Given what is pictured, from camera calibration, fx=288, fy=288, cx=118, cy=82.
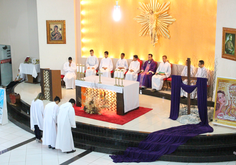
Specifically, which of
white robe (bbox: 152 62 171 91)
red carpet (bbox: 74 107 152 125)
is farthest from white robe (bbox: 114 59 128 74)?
red carpet (bbox: 74 107 152 125)

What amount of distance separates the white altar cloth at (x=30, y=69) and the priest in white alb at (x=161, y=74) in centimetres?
546

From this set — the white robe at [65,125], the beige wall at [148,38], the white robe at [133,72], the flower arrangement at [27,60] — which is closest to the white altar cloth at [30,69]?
the flower arrangement at [27,60]

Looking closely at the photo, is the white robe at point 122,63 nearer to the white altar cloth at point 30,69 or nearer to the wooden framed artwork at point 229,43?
the white altar cloth at point 30,69

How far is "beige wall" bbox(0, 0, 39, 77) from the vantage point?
14000 millimetres

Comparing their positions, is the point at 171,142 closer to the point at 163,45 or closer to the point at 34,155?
the point at 34,155

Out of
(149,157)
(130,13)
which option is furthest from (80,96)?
(130,13)

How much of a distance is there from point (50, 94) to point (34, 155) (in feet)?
11.8

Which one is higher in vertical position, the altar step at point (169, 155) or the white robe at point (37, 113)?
the white robe at point (37, 113)

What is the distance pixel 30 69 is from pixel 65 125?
7.16 m

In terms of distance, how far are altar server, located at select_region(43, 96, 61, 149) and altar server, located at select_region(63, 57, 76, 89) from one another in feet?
16.1

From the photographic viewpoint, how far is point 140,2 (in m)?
11.7

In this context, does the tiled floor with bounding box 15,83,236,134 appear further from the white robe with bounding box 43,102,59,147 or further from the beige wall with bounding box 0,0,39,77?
the beige wall with bounding box 0,0,39,77

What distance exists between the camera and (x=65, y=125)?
676 cm

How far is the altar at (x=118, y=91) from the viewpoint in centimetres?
847
